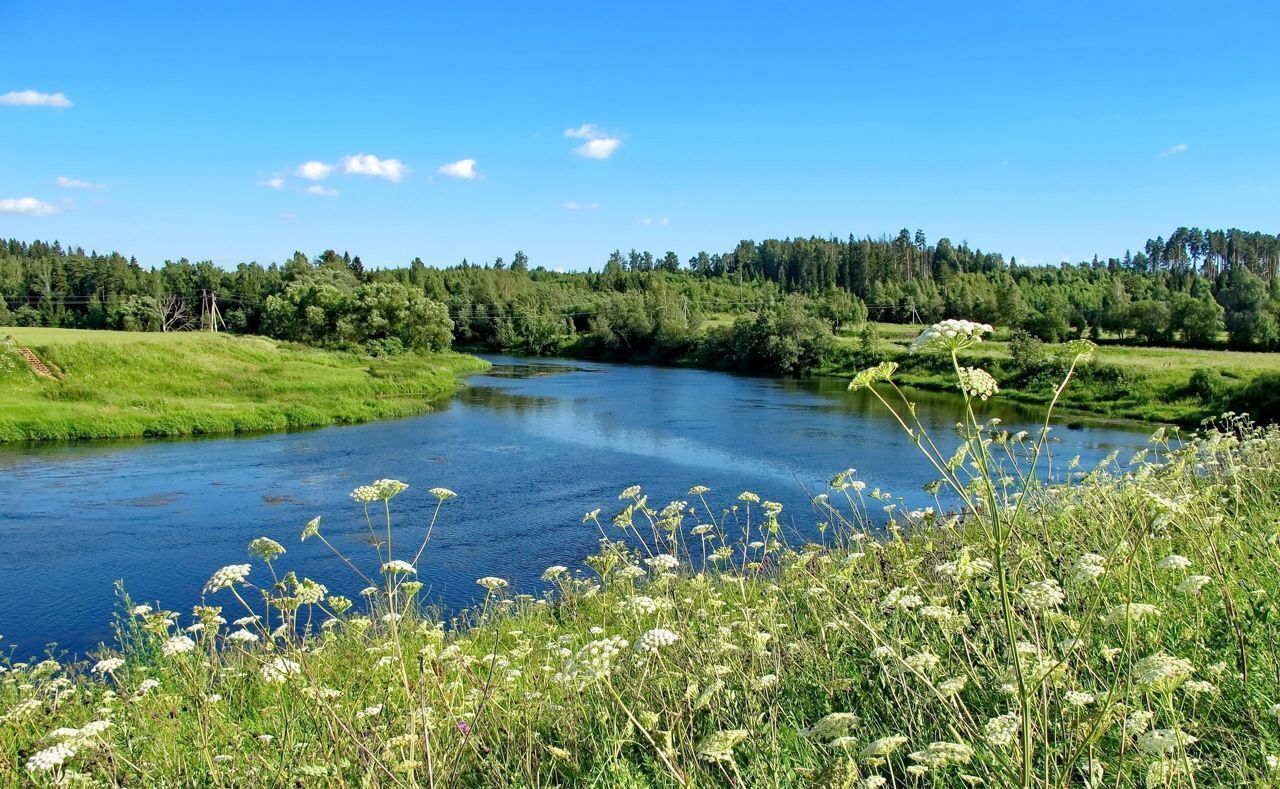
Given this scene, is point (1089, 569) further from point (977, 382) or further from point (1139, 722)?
point (977, 382)

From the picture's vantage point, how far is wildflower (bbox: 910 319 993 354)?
2059 millimetres

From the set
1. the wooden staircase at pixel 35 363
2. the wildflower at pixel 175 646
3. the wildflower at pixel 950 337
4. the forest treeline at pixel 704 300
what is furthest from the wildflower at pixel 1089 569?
the forest treeline at pixel 704 300

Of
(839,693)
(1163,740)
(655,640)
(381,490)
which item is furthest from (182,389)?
(1163,740)

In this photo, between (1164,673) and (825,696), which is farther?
(825,696)

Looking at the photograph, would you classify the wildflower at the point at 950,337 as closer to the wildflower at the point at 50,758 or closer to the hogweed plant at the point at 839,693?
the hogweed plant at the point at 839,693

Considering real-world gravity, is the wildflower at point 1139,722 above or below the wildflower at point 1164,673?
below

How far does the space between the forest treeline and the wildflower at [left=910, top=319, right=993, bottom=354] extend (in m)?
61.2

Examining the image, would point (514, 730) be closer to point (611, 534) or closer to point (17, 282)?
point (611, 534)

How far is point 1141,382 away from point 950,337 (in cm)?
4549

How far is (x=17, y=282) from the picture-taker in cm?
10388

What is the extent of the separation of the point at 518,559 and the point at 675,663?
11490mm

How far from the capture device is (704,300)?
411ft

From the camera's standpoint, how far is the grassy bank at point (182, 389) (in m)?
29.5

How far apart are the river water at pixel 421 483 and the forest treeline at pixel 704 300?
27.7 meters
